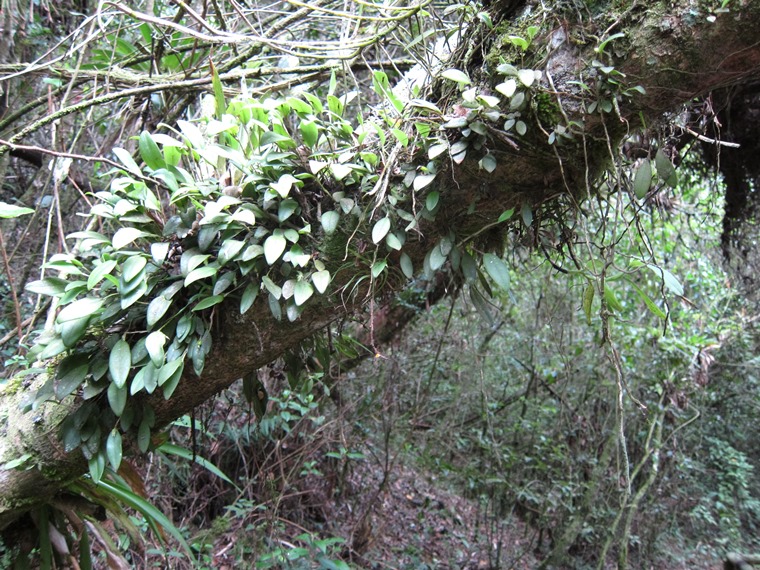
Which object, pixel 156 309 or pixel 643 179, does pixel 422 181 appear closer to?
pixel 643 179

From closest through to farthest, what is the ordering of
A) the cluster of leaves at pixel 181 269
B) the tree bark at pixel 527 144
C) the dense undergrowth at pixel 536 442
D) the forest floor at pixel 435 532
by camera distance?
the tree bark at pixel 527 144 → the cluster of leaves at pixel 181 269 → the dense undergrowth at pixel 536 442 → the forest floor at pixel 435 532

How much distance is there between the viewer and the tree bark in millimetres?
1004

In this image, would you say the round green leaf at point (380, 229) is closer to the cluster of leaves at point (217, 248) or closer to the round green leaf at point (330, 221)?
the cluster of leaves at point (217, 248)

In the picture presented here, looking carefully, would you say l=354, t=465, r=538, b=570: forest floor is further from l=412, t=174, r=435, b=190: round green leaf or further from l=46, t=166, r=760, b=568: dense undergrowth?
l=412, t=174, r=435, b=190: round green leaf

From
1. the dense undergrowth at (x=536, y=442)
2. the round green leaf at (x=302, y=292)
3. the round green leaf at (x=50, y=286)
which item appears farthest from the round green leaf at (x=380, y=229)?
the dense undergrowth at (x=536, y=442)

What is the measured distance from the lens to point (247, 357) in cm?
143

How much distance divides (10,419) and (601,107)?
1.79m

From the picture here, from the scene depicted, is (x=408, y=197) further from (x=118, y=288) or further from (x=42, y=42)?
(x=42, y=42)

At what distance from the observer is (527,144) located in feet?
3.80

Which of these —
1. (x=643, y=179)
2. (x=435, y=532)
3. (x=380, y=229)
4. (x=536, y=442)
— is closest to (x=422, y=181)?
(x=380, y=229)

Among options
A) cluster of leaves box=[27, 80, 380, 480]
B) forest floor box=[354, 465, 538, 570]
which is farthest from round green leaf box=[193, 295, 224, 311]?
forest floor box=[354, 465, 538, 570]

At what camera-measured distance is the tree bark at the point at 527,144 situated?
1.00m

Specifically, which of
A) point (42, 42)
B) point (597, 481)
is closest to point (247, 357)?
point (42, 42)

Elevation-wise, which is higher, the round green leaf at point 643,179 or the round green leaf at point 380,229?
the round green leaf at point 643,179
